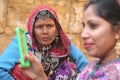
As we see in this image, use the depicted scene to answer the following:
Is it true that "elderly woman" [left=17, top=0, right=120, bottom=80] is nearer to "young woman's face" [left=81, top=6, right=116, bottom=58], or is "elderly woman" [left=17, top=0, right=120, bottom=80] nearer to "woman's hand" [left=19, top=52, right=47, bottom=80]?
"young woman's face" [left=81, top=6, right=116, bottom=58]

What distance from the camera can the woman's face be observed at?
3057 mm

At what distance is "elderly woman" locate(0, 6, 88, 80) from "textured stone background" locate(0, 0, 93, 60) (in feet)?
4.38

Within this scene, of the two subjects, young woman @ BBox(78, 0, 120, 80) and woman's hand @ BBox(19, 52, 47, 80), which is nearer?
young woman @ BBox(78, 0, 120, 80)

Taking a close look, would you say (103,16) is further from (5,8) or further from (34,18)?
(5,8)

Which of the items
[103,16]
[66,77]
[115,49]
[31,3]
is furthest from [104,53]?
[31,3]

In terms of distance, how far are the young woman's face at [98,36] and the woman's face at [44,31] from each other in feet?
4.37

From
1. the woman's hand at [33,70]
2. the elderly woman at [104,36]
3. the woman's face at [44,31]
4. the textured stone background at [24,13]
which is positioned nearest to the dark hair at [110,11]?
the elderly woman at [104,36]

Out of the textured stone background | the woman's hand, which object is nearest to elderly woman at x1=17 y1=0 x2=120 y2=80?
the woman's hand

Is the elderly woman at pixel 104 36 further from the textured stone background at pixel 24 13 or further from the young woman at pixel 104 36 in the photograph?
the textured stone background at pixel 24 13

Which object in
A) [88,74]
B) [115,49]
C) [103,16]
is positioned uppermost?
[103,16]

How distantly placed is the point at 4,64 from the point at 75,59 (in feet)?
1.99

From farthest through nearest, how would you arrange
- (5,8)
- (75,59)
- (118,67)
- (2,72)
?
(5,8), (75,59), (2,72), (118,67)

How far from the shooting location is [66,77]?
3.09m

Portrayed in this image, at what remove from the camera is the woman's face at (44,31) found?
3057mm
